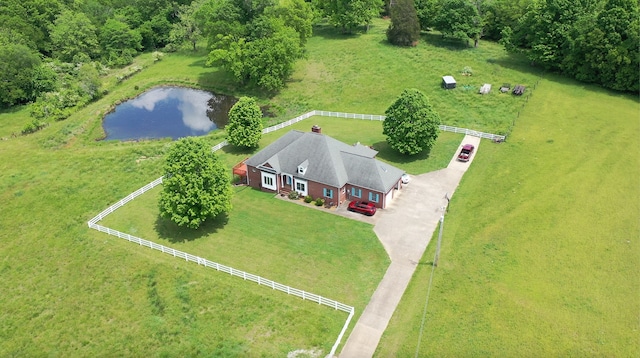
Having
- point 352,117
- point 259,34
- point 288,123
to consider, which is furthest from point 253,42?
point 352,117

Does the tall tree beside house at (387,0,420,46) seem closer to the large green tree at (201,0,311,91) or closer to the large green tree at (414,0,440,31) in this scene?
the large green tree at (414,0,440,31)

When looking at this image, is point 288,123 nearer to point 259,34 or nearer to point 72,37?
point 259,34

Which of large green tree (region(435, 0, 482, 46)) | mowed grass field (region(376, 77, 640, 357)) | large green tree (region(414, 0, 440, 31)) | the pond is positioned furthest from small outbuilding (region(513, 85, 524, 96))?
the pond

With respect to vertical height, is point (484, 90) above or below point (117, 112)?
above

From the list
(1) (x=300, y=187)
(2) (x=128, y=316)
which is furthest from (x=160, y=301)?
(1) (x=300, y=187)

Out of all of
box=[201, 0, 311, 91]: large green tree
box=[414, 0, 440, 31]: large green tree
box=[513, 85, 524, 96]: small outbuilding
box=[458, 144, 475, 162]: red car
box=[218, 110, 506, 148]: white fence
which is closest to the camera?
box=[458, 144, 475, 162]: red car

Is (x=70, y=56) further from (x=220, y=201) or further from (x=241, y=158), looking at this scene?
(x=220, y=201)
